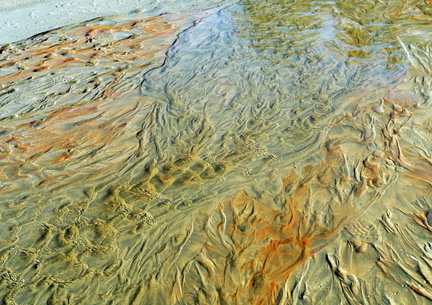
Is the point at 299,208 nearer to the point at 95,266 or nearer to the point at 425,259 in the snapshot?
the point at 425,259

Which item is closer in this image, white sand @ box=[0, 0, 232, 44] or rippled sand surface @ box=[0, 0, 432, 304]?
rippled sand surface @ box=[0, 0, 432, 304]

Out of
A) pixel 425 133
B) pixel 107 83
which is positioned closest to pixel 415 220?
pixel 425 133

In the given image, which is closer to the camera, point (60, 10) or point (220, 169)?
point (220, 169)

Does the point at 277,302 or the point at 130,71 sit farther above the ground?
the point at 130,71

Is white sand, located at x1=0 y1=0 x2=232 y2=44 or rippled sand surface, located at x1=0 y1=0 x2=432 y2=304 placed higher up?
white sand, located at x1=0 y1=0 x2=232 y2=44
